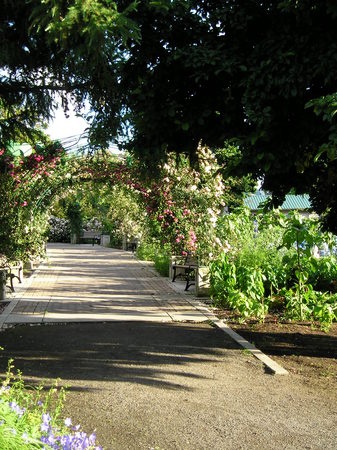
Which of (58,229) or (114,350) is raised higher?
(58,229)

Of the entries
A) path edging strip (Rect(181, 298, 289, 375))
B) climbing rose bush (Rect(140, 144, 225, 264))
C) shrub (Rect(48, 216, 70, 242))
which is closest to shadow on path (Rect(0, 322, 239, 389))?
path edging strip (Rect(181, 298, 289, 375))

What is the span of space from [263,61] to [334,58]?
0.62 m

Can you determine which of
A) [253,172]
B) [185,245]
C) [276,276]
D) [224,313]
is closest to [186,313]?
[224,313]

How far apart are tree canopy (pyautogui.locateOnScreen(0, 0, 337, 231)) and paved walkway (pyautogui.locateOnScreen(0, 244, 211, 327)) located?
3915 mm

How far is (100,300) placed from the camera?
37.5 feet

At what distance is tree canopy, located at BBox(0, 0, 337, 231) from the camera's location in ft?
16.2

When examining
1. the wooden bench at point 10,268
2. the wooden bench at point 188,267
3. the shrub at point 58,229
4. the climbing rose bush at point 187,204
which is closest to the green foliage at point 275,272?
the climbing rose bush at point 187,204

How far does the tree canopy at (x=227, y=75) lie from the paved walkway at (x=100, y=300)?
154 inches

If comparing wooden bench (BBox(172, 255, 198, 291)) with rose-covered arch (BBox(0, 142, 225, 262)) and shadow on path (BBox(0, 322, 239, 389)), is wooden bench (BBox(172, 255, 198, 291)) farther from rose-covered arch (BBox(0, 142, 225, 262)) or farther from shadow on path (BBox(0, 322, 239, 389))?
shadow on path (BBox(0, 322, 239, 389))

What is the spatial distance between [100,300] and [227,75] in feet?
23.0

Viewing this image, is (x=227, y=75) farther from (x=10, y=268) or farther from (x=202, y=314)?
(x=10, y=268)

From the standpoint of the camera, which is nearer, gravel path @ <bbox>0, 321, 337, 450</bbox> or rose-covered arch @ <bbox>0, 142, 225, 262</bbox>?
gravel path @ <bbox>0, 321, 337, 450</bbox>

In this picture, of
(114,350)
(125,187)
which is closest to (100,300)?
(125,187)

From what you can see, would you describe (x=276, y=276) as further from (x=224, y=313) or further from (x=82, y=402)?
(x=82, y=402)
